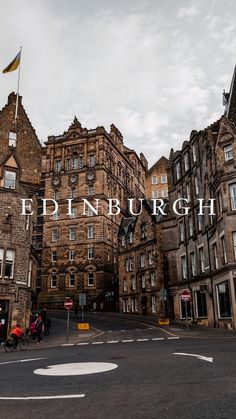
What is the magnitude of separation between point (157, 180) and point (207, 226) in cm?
6429

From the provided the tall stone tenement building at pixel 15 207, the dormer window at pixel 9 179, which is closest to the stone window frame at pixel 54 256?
the tall stone tenement building at pixel 15 207

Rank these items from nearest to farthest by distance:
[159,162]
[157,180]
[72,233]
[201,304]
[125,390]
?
[125,390] → [201,304] → [72,233] → [157,180] → [159,162]

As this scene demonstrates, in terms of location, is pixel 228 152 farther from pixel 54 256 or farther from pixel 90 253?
pixel 54 256

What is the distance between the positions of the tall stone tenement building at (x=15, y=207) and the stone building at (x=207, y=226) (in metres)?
11.9

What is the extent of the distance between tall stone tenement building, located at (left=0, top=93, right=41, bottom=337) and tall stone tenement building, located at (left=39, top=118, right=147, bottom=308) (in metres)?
31.8

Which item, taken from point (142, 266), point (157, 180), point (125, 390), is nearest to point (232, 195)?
point (142, 266)

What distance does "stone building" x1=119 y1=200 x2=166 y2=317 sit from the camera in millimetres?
47344

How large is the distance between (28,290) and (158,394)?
2529cm

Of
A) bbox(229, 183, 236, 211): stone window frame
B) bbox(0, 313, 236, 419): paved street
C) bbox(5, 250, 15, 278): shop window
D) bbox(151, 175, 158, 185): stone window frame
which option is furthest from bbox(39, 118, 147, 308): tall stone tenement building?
bbox(0, 313, 236, 419): paved street

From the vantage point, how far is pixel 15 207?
1210 inches

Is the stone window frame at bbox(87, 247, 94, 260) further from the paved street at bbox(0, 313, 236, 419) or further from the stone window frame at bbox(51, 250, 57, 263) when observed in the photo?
the paved street at bbox(0, 313, 236, 419)

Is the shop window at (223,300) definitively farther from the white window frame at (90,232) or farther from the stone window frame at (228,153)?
the white window frame at (90,232)

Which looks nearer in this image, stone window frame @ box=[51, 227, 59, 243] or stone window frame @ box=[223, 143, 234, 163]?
stone window frame @ box=[223, 143, 234, 163]

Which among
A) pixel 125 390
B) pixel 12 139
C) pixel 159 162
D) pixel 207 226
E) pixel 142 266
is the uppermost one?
pixel 159 162
